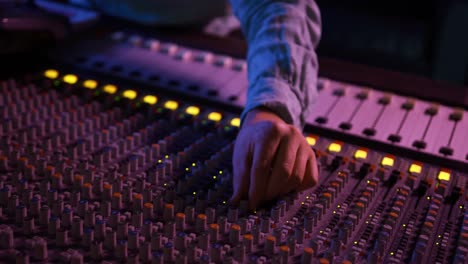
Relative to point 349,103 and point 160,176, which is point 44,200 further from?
point 349,103

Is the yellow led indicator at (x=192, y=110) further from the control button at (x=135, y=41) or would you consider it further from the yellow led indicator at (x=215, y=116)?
the control button at (x=135, y=41)

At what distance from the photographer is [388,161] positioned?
1.17 meters

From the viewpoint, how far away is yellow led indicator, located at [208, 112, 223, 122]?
130 cm

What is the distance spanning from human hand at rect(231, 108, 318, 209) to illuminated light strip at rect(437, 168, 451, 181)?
245mm

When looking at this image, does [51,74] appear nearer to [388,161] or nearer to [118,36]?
[118,36]

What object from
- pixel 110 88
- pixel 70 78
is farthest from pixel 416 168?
pixel 70 78

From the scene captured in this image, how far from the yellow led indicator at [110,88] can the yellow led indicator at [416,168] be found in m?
0.66

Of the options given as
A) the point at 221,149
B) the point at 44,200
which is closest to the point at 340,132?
the point at 221,149

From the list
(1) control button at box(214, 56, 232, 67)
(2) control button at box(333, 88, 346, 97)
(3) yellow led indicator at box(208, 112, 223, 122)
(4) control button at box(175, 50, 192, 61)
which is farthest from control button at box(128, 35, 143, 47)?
(2) control button at box(333, 88, 346, 97)

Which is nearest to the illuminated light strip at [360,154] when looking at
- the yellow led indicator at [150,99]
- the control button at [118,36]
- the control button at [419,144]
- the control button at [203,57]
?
the control button at [419,144]

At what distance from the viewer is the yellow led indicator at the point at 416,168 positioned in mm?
1142

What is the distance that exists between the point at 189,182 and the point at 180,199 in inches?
2.6

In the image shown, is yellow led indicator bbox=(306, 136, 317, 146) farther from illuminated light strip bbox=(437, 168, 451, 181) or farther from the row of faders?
illuminated light strip bbox=(437, 168, 451, 181)

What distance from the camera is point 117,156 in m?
1.12
